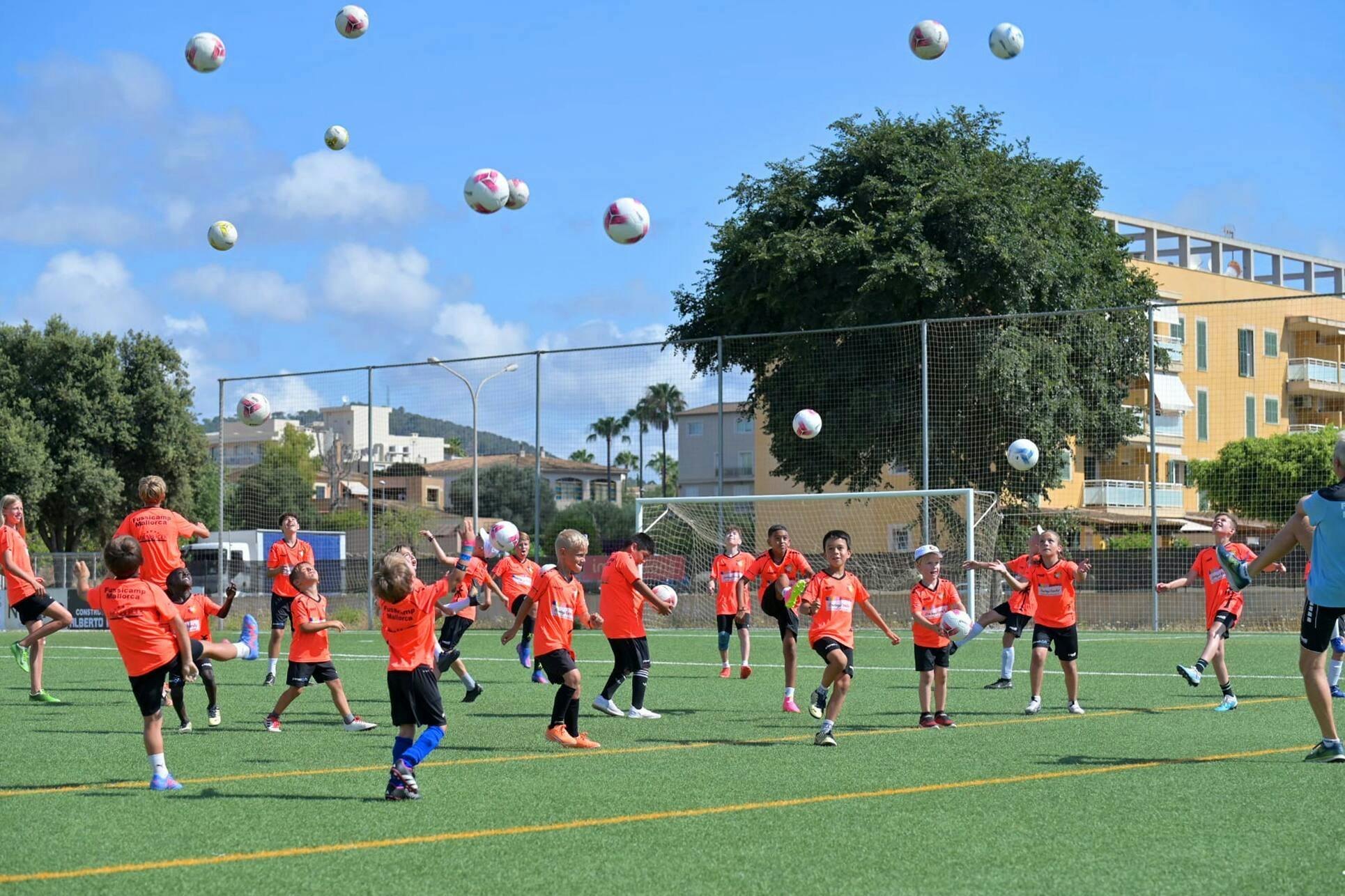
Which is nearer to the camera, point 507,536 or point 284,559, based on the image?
point 284,559

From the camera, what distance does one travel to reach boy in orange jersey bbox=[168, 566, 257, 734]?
12047mm

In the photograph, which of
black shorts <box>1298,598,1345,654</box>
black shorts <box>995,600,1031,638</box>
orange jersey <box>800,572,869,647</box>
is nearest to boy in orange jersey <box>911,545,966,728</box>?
A: orange jersey <box>800,572,869,647</box>

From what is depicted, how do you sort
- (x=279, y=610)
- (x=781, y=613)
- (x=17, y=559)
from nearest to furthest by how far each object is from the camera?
(x=17, y=559) < (x=781, y=613) < (x=279, y=610)

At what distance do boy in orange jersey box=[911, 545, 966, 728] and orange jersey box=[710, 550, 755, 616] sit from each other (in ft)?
21.4

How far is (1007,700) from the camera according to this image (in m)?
14.6

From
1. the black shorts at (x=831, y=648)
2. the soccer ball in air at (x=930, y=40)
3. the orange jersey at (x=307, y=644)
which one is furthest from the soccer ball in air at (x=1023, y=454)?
the orange jersey at (x=307, y=644)

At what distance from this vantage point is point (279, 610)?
55.6ft

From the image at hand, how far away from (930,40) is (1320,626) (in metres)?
13.8

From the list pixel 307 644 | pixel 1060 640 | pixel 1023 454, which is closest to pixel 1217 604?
pixel 1060 640

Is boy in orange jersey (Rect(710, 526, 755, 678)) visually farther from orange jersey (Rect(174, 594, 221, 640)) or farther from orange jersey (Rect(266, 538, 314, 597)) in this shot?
orange jersey (Rect(174, 594, 221, 640))

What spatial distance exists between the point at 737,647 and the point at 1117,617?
8.61 m

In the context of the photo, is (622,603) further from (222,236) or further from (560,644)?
(222,236)

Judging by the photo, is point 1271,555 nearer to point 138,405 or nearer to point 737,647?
point 737,647

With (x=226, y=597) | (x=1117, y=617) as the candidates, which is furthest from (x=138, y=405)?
(x=226, y=597)
